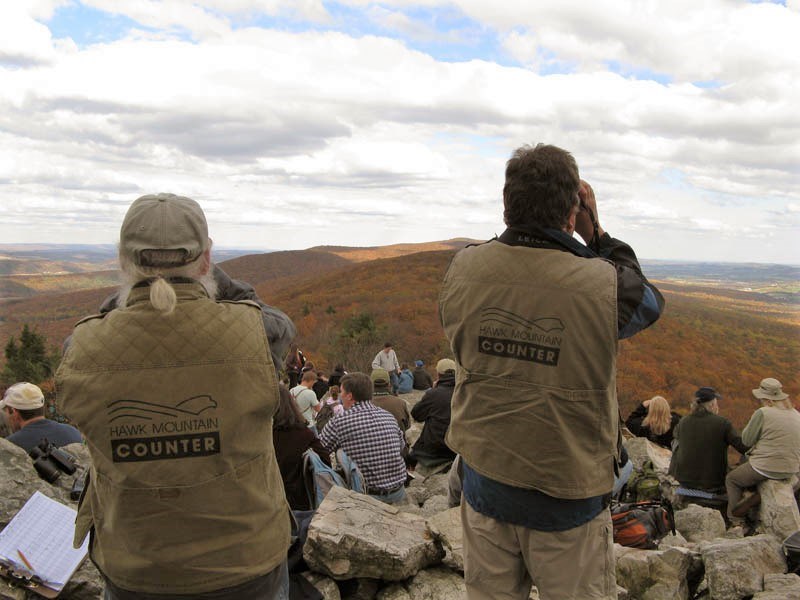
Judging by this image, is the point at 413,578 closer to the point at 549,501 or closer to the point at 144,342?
the point at 549,501

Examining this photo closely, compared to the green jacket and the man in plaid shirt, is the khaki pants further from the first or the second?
the green jacket

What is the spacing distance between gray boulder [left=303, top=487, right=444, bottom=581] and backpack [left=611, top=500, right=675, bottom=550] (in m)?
1.31

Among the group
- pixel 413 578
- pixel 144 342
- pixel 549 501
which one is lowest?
pixel 413 578

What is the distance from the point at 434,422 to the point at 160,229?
5.72m

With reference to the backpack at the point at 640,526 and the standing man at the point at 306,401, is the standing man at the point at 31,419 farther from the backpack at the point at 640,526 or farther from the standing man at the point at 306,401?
the backpack at the point at 640,526

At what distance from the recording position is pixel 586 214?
87.8 inches

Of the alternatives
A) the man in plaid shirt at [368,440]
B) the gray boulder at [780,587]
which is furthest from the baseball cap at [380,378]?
the gray boulder at [780,587]

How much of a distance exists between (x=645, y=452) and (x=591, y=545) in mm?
6634

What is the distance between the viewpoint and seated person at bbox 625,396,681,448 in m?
8.86

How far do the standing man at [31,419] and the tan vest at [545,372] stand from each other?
4166 mm

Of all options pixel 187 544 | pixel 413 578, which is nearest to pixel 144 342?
pixel 187 544

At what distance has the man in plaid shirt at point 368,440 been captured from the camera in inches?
205

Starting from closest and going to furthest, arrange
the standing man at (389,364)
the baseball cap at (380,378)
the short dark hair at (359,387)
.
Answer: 1. the short dark hair at (359,387)
2. the baseball cap at (380,378)
3. the standing man at (389,364)

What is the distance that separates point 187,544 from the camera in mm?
1665
